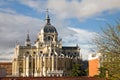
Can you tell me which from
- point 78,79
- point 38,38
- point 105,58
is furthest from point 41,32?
point 105,58

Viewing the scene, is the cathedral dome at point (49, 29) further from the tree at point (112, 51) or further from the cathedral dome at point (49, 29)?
the tree at point (112, 51)

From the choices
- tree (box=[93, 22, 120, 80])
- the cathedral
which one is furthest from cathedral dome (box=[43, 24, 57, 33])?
tree (box=[93, 22, 120, 80])

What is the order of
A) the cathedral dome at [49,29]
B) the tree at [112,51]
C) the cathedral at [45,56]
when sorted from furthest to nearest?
1. the cathedral dome at [49,29]
2. the cathedral at [45,56]
3. the tree at [112,51]

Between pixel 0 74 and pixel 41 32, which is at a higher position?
pixel 41 32

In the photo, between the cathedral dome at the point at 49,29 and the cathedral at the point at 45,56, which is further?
the cathedral dome at the point at 49,29

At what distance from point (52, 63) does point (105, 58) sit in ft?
377

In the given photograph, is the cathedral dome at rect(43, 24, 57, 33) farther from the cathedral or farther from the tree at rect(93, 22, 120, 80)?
the tree at rect(93, 22, 120, 80)

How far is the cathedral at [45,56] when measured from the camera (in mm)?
144000

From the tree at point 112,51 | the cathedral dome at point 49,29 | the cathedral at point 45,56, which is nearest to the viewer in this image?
the tree at point 112,51

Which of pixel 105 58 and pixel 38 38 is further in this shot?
pixel 38 38

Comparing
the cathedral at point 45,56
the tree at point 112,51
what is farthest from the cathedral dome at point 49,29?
the tree at point 112,51

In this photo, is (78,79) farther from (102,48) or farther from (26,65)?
(26,65)

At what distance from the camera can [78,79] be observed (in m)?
42.1

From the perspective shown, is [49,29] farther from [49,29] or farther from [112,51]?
[112,51]
